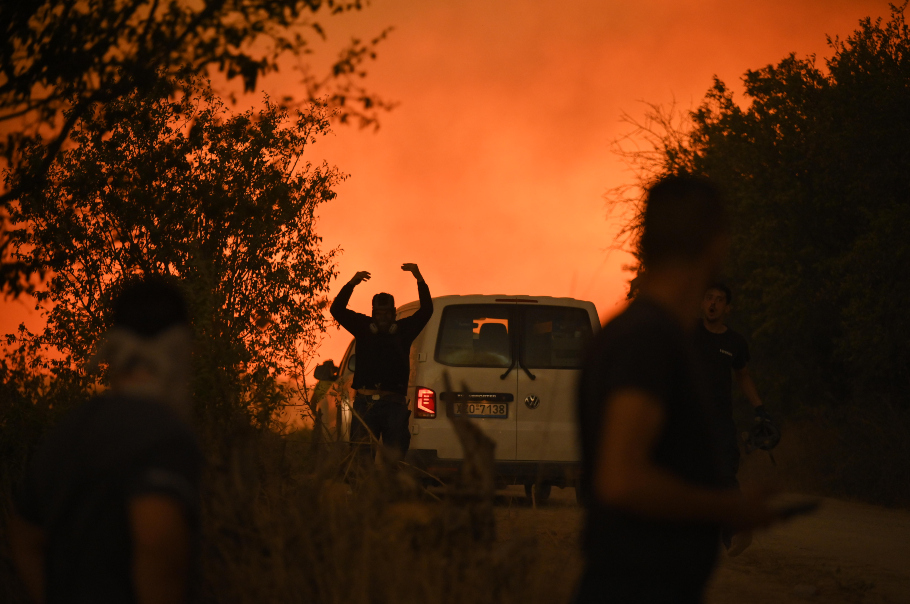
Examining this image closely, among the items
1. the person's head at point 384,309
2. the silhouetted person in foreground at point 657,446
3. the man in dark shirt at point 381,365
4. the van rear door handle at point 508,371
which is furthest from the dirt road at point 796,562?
the person's head at point 384,309

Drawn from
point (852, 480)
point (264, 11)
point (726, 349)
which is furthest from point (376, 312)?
point (852, 480)

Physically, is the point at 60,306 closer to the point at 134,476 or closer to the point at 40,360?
the point at 40,360

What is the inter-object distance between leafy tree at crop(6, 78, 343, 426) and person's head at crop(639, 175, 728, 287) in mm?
4177

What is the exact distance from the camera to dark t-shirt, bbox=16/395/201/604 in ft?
7.04

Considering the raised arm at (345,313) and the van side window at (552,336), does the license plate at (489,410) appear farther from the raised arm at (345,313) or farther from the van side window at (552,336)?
the raised arm at (345,313)

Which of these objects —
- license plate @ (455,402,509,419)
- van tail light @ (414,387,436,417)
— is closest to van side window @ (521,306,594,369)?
license plate @ (455,402,509,419)

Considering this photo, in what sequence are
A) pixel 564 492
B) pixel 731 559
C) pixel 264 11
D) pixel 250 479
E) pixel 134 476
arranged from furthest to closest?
1. pixel 564 492
2. pixel 731 559
3. pixel 264 11
4. pixel 250 479
5. pixel 134 476

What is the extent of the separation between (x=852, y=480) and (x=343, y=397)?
11.0 m

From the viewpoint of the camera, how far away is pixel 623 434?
7.34 ft

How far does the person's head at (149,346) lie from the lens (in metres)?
2.31

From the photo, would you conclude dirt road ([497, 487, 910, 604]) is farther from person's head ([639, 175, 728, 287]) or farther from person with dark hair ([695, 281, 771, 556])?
person's head ([639, 175, 728, 287])

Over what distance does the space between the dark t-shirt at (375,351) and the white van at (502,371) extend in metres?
0.80

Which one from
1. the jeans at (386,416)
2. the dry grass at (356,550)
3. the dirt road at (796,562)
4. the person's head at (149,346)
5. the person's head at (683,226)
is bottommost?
the dirt road at (796,562)

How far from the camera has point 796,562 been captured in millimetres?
8477
